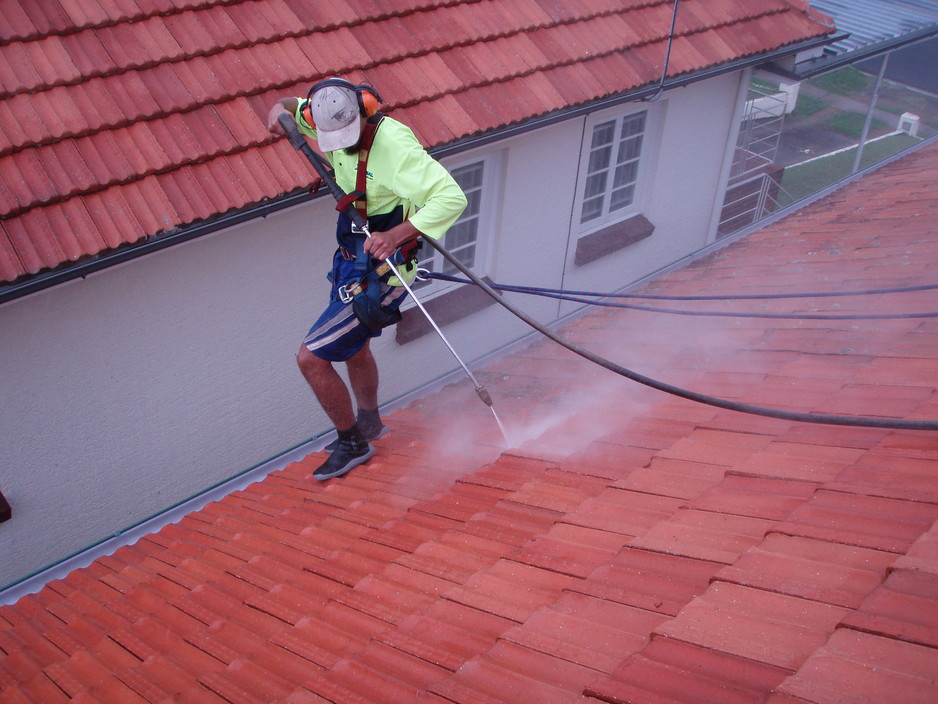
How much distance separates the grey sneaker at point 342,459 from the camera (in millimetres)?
4438

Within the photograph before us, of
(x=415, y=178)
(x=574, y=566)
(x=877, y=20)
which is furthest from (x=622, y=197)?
(x=574, y=566)

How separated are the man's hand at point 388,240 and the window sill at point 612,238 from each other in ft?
12.8

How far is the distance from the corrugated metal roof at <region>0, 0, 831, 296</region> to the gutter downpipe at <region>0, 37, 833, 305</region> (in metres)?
0.05

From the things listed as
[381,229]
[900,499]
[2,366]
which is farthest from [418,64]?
[900,499]

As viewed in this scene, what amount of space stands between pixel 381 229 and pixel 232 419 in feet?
7.28

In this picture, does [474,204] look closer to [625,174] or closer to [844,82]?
[625,174]

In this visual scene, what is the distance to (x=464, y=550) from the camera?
3059 mm

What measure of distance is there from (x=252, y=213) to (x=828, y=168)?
50.1 ft

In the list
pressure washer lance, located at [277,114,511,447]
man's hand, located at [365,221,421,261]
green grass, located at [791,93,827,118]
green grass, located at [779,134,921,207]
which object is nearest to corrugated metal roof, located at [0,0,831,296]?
pressure washer lance, located at [277,114,511,447]

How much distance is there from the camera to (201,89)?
4414 mm

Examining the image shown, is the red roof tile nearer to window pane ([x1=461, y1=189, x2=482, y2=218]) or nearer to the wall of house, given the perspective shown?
the wall of house

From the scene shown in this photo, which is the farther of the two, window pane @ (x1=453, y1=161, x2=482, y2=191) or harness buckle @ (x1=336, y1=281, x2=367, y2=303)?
window pane @ (x1=453, y1=161, x2=482, y2=191)

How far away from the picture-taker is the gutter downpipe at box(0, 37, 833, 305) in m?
3.74

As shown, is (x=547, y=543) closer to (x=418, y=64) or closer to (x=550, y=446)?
(x=550, y=446)
